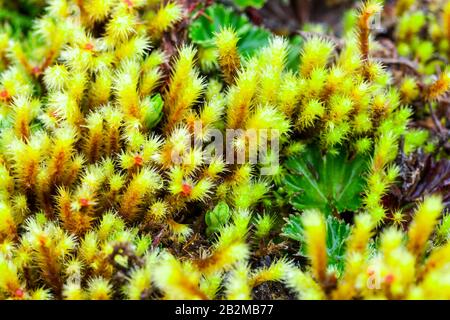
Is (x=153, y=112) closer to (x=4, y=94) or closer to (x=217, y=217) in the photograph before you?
(x=217, y=217)

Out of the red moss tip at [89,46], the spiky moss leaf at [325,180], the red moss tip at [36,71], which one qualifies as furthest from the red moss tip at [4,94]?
the spiky moss leaf at [325,180]

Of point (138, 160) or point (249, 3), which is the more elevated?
point (249, 3)

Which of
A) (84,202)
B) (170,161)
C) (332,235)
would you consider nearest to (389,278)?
(332,235)

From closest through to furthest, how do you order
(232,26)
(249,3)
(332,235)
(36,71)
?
1. (332,235)
2. (36,71)
3. (232,26)
4. (249,3)

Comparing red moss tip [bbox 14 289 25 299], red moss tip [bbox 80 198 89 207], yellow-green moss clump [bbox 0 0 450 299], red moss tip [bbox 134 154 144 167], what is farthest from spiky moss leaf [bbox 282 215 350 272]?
red moss tip [bbox 14 289 25 299]

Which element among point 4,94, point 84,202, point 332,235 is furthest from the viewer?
point 4,94

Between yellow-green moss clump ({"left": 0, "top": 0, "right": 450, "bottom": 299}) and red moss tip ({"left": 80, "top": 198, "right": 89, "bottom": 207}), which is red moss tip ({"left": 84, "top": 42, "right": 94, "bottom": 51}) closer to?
yellow-green moss clump ({"left": 0, "top": 0, "right": 450, "bottom": 299})
